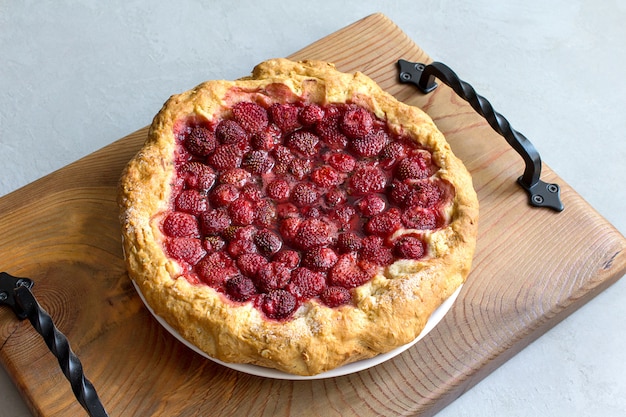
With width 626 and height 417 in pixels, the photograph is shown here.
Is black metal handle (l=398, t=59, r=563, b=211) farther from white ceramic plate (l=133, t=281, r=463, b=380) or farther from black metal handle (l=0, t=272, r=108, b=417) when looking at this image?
black metal handle (l=0, t=272, r=108, b=417)

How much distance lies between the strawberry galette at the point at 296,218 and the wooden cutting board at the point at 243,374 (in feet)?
0.55

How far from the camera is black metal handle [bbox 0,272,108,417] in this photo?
6.67 ft

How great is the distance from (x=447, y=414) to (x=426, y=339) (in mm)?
285

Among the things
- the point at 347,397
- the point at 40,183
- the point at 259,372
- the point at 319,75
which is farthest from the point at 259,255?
the point at 40,183

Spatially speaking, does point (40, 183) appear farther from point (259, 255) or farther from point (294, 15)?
point (294, 15)

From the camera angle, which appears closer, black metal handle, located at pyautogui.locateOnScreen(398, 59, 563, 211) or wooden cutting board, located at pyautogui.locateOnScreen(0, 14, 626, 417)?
wooden cutting board, located at pyautogui.locateOnScreen(0, 14, 626, 417)

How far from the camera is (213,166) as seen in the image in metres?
2.46

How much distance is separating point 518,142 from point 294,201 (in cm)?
75

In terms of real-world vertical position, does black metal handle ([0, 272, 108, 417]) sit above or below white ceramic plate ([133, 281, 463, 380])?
above

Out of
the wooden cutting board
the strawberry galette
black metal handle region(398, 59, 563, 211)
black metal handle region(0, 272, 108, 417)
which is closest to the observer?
black metal handle region(0, 272, 108, 417)

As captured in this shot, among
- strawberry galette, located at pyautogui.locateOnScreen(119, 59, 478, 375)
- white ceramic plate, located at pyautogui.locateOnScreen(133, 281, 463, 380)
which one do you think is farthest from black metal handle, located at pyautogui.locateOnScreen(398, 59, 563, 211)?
white ceramic plate, located at pyautogui.locateOnScreen(133, 281, 463, 380)

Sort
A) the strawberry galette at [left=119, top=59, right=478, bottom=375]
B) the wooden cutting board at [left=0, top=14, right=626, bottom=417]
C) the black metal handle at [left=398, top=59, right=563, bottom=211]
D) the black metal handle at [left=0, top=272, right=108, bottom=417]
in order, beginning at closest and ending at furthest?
the black metal handle at [left=0, top=272, right=108, bottom=417], the strawberry galette at [left=119, top=59, right=478, bottom=375], the wooden cutting board at [left=0, top=14, right=626, bottom=417], the black metal handle at [left=398, top=59, right=563, bottom=211]

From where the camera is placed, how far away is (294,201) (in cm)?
239

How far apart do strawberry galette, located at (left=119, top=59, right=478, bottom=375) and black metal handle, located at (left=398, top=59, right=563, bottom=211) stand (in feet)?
0.68
